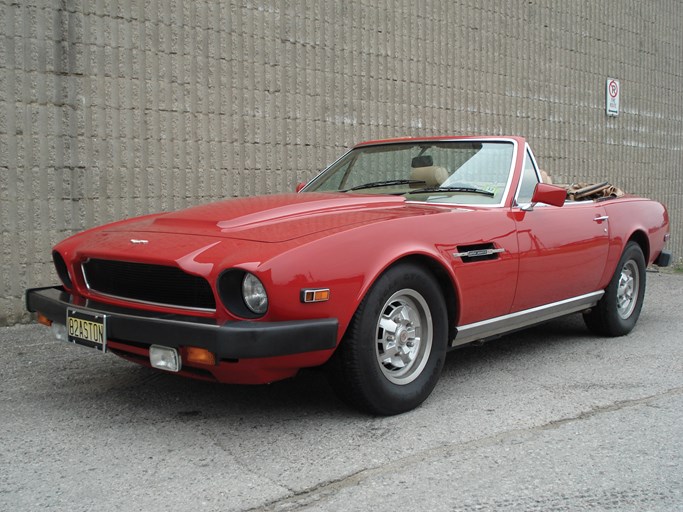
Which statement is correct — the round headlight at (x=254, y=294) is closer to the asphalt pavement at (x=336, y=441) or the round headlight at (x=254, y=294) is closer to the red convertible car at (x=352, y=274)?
the red convertible car at (x=352, y=274)

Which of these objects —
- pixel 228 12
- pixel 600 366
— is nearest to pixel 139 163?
pixel 228 12

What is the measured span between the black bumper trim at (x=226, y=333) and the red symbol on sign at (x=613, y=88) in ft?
31.8

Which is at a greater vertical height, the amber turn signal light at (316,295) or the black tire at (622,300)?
the amber turn signal light at (316,295)

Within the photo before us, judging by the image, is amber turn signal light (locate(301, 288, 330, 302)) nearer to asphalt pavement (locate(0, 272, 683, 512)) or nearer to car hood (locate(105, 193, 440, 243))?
car hood (locate(105, 193, 440, 243))

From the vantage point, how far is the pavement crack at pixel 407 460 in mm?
2871

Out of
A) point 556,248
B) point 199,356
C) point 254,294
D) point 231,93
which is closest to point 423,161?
point 556,248

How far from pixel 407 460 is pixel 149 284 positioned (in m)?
1.47

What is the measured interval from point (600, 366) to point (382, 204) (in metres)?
1.83

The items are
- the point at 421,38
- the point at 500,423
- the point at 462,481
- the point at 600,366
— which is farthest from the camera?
the point at 421,38

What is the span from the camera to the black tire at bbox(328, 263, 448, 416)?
3.66 meters

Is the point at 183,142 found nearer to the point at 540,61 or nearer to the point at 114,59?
the point at 114,59

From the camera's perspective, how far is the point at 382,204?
14.9ft

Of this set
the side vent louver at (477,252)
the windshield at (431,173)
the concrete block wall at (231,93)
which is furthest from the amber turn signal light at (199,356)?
the concrete block wall at (231,93)

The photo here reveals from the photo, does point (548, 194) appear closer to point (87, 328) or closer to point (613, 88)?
point (87, 328)
